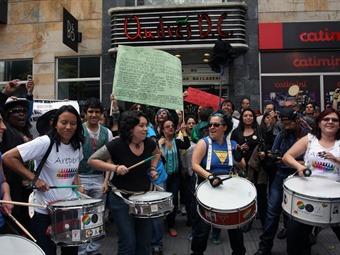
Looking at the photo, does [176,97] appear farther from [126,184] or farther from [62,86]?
[62,86]

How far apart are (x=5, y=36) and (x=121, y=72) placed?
27.8 feet

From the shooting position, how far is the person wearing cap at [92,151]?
17.5 feet

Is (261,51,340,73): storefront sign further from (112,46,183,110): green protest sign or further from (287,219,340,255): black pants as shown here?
(287,219,340,255): black pants

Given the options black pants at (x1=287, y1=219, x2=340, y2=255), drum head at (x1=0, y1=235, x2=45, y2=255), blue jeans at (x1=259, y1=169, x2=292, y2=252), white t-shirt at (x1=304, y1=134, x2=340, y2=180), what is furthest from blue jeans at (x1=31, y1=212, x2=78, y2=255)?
blue jeans at (x1=259, y1=169, x2=292, y2=252)

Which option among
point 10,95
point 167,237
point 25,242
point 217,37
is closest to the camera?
point 25,242

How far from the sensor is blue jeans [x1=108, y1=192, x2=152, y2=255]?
13.8 feet

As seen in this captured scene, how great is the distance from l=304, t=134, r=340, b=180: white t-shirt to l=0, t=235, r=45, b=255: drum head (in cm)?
286

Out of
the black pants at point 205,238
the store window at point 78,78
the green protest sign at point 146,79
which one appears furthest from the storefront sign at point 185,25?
the black pants at point 205,238

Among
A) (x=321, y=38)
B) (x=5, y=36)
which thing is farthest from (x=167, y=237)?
(x=5, y=36)

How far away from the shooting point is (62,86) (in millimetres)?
14305

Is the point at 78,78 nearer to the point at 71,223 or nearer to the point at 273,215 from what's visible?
the point at 273,215

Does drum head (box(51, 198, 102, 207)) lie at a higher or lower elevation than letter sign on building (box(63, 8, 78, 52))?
lower

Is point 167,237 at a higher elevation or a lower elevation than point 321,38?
lower

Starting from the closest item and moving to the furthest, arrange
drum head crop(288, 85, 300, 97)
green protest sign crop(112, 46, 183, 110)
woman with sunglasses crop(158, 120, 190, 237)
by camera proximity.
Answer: woman with sunglasses crop(158, 120, 190, 237) → green protest sign crop(112, 46, 183, 110) → drum head crop(288, 85, 300, 97)
